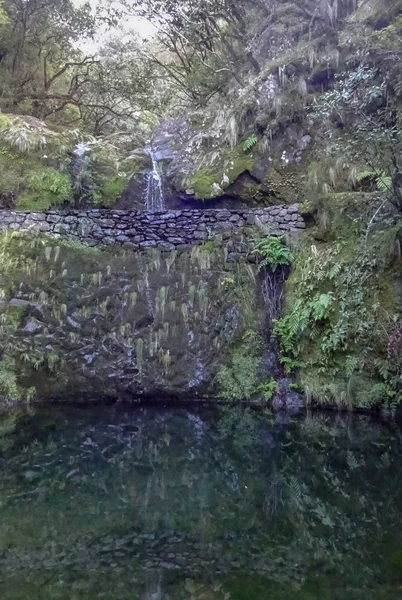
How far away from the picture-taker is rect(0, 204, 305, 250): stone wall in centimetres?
1088

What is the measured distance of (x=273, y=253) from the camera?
34.4 feet

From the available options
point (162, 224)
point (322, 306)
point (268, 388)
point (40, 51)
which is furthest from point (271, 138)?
point (40, 51)

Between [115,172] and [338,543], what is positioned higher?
[115,172]

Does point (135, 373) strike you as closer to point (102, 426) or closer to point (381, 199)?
point (102, 426)

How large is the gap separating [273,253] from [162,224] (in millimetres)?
2681

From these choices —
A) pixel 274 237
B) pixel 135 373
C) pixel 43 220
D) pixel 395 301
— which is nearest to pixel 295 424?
pixel 395 301

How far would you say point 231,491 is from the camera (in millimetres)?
5359

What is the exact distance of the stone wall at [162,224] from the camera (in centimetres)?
1088

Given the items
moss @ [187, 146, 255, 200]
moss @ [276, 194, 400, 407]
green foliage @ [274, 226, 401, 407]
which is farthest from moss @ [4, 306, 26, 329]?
moss @ [276, 194, 400, 407]

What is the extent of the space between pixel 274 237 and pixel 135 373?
429 cm

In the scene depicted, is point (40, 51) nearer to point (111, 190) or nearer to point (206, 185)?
point (111, 190)

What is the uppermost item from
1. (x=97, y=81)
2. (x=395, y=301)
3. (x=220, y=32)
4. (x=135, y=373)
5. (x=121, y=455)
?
(x=220, y=32)

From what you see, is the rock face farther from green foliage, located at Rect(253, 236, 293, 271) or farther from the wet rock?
green foliage, located at Rect(253, 236, 293, 271)

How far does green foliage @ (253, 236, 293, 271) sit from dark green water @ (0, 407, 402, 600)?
374 cm
